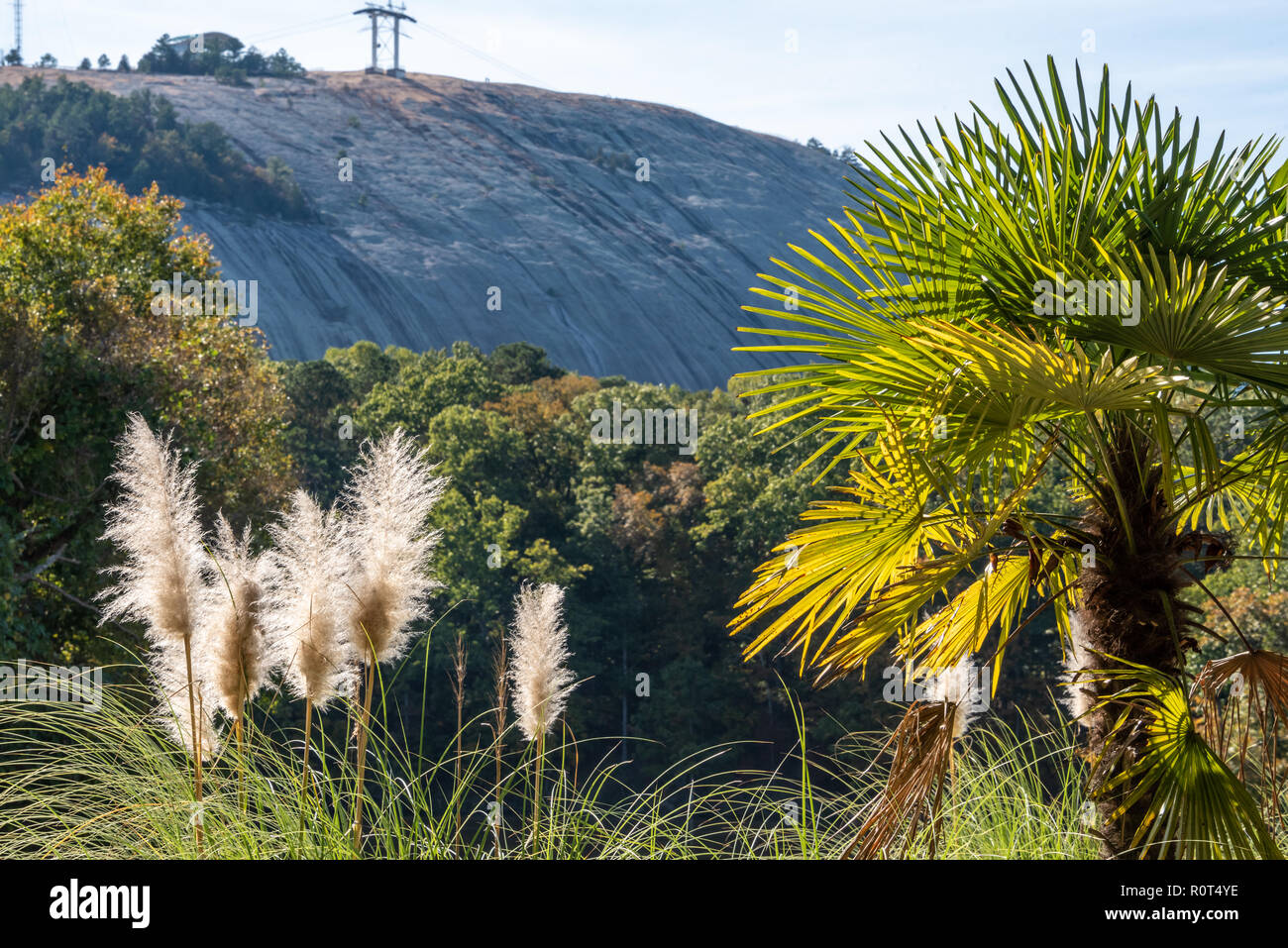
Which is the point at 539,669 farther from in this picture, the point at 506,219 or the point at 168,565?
the point at 506,219

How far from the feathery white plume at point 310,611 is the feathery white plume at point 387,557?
6cm

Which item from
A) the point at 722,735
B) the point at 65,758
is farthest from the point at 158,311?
the point at 722,735

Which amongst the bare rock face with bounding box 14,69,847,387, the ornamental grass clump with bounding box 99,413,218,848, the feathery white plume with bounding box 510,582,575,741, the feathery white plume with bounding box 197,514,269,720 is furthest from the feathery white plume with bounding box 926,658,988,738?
the bare rock face with bounding box 14,69,847,387

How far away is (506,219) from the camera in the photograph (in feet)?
297

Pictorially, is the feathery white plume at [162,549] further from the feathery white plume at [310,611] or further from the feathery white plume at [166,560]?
the feathery white plume at [310,611]

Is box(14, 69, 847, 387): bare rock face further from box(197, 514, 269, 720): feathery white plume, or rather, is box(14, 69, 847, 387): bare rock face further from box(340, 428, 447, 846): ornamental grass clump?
box(197, 514, 269, 720): feathery white plume

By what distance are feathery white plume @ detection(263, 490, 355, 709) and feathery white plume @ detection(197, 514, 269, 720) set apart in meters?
0.08

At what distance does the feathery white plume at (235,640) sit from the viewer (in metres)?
2.86

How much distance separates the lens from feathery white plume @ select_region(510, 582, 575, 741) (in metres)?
3.16

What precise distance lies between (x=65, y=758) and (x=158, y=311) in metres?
13.3
